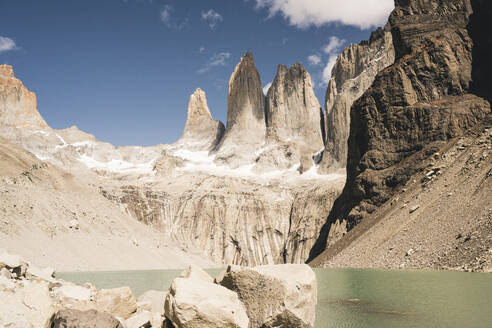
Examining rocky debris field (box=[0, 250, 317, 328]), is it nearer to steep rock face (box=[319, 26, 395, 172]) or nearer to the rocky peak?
Answer: steep rock face (box=[319, 26, 395, 172])

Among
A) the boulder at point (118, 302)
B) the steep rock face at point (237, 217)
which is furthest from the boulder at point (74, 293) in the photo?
the steep rock face at point (237, 217)

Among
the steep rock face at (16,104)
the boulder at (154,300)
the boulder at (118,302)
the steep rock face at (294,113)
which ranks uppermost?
the steep rock face at (16,104)

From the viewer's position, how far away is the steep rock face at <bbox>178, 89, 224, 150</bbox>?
14625 cm

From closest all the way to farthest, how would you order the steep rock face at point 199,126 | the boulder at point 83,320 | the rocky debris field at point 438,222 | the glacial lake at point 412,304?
the boulder at point 83,320 → the glacial lake at point 412,304 → the rocky debris field at point 438,222 → the steep rock face at point 199,126

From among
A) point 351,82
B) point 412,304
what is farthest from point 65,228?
point 351,82

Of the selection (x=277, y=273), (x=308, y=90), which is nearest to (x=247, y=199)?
(x=308, y=90)

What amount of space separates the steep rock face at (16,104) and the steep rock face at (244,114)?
240 feet

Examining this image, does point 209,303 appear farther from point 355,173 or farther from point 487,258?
point 355,173

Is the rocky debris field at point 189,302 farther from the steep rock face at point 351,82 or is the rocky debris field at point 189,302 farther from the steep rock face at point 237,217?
the steep rock face at point 351,82

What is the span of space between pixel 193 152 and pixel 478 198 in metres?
116

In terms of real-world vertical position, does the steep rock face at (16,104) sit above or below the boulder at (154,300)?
above

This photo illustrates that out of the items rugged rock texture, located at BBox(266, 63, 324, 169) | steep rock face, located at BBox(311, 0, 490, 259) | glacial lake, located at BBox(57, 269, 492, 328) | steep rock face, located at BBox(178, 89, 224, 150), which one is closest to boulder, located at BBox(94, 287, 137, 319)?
glacial lake, located at BBox(57, 269, 492, 328)

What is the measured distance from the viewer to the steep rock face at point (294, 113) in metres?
123

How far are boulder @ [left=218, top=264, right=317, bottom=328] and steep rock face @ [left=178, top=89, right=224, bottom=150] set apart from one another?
135 meters
